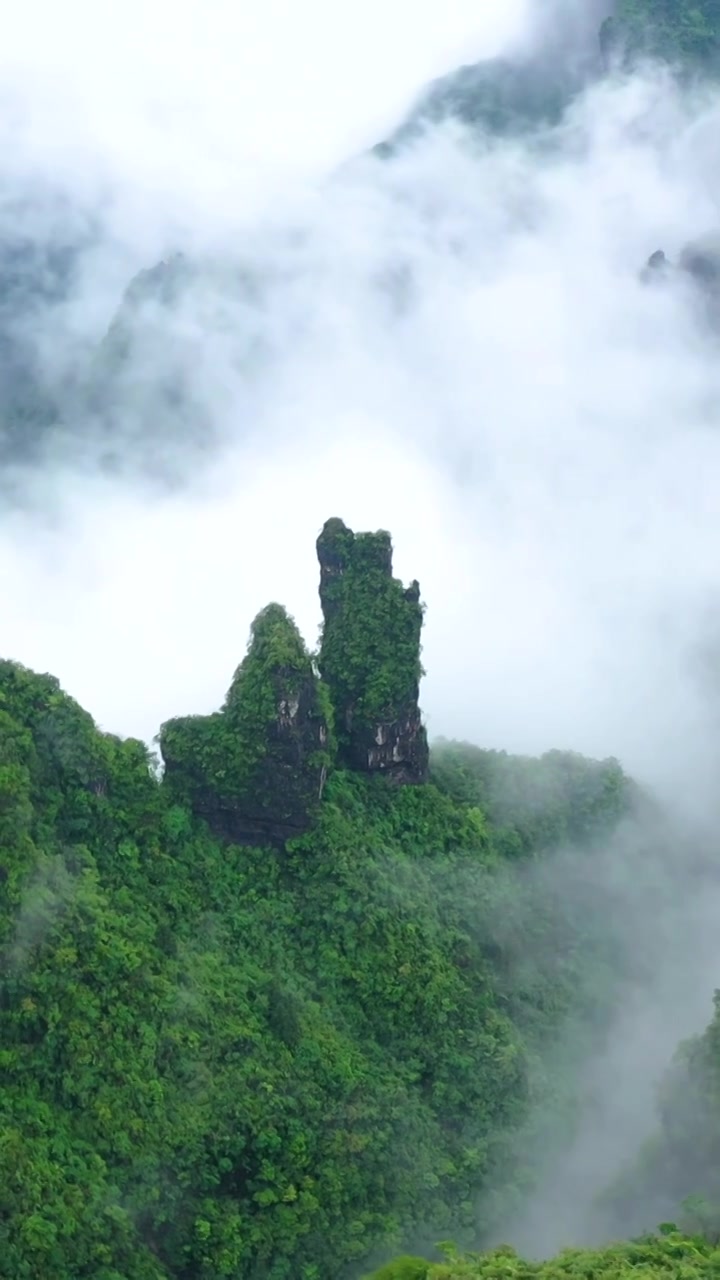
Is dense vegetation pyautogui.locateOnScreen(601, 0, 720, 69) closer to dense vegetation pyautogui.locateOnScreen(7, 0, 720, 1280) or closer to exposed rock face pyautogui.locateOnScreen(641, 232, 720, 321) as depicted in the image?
exposed rock face pyautogui.locateOnScreen(641, 232, 720, 321)

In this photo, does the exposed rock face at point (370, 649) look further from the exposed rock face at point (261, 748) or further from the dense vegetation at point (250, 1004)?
the exposed rock face at point (261, 748)

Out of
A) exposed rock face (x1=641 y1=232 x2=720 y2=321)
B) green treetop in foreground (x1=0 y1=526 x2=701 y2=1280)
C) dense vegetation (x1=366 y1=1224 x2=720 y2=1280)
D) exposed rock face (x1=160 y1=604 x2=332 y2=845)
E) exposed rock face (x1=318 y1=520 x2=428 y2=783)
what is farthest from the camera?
exposed rock face (x1=641 y1=232 x2=720 y2=321)

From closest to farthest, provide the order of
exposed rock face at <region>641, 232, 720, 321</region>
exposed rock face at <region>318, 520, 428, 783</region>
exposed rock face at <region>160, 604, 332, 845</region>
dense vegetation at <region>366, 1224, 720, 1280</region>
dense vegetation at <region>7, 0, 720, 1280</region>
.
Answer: dense vegetation at <region>366, 1224, 720, 1280</region> → dense vegetation at <region>7, 0, 720, 1280</region> → exposed rock face at <region>160, 604, 332, 845</region> → exposed rock face at <region>318, 520, 428, 783</region> → exposed rock face at <region>641, 232, 720, 321</region>

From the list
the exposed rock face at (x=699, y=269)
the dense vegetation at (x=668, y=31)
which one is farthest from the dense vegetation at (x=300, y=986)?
the dense vegetation at (x=668, y=31)

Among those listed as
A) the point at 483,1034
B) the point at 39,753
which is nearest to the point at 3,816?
the point at 39,753

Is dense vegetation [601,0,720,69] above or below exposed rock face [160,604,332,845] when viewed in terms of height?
above

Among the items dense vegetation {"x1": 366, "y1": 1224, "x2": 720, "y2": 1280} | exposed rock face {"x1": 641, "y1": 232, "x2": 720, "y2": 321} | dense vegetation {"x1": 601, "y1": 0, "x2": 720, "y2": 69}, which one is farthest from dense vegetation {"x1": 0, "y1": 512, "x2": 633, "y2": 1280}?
dense vegetation {"x1": 601, "y1": 0, "x2": 720, "y2": 69}
